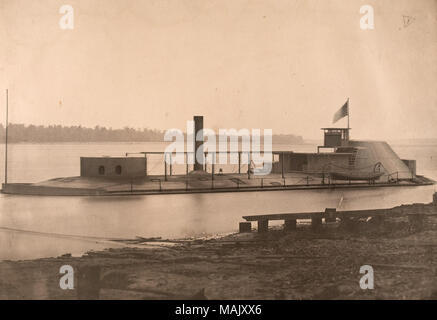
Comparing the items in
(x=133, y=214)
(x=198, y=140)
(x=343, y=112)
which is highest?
(x=343, y=112)

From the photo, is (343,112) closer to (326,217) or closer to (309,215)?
(326,217)

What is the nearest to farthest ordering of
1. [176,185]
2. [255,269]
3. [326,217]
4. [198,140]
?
[255,269]
[326,217]
[176,185]
[198,140]

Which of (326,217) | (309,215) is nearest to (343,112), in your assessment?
(326,217)

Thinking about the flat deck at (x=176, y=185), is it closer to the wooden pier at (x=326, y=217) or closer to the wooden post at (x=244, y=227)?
the wooden post at (x=244, y=227)

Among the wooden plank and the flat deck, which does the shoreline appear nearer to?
the wooden plank

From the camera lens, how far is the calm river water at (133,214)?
47.6ft

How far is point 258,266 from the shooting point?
1059 cm

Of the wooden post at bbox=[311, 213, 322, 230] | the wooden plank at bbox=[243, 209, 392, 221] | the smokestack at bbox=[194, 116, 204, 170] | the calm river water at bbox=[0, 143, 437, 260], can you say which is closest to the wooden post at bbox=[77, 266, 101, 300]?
the calm river water at bbox=[0, 143, 437, 260]

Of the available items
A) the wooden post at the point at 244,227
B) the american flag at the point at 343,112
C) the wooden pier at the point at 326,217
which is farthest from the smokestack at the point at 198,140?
the wooden pier at the point at 326,217

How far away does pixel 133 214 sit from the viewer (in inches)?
730

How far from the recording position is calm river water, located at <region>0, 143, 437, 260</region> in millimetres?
14500
